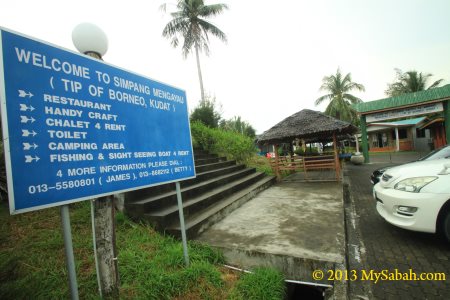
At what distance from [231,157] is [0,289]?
842 centimetres

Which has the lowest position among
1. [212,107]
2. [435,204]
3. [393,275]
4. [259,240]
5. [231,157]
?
[393,275]

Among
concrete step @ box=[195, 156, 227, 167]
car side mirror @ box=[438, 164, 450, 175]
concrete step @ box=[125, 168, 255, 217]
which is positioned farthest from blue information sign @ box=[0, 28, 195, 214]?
concrete step @ box=[195, 156, 227, 167]

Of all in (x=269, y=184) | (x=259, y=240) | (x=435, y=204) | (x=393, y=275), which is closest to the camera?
→ (x=393, y=275)

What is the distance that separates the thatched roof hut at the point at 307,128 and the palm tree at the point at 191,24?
29.8ft

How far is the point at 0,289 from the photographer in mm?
2207

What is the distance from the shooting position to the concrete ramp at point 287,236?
2770 mm

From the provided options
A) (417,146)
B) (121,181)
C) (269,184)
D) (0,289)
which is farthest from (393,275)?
(417,146)

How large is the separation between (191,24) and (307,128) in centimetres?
1387

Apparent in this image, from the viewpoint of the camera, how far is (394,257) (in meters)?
2.94

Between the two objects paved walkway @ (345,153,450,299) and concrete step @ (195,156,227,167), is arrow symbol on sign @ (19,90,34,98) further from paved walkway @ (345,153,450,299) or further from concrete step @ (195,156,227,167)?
concrete step @ (195,156,227,167)

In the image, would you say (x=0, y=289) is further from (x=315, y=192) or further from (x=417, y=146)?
(x=417, y=146)

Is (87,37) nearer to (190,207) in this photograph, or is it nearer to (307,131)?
(190,207)

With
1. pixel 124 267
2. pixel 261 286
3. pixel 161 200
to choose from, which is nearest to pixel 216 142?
pixel 161 200

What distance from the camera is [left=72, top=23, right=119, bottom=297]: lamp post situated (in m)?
2.09
